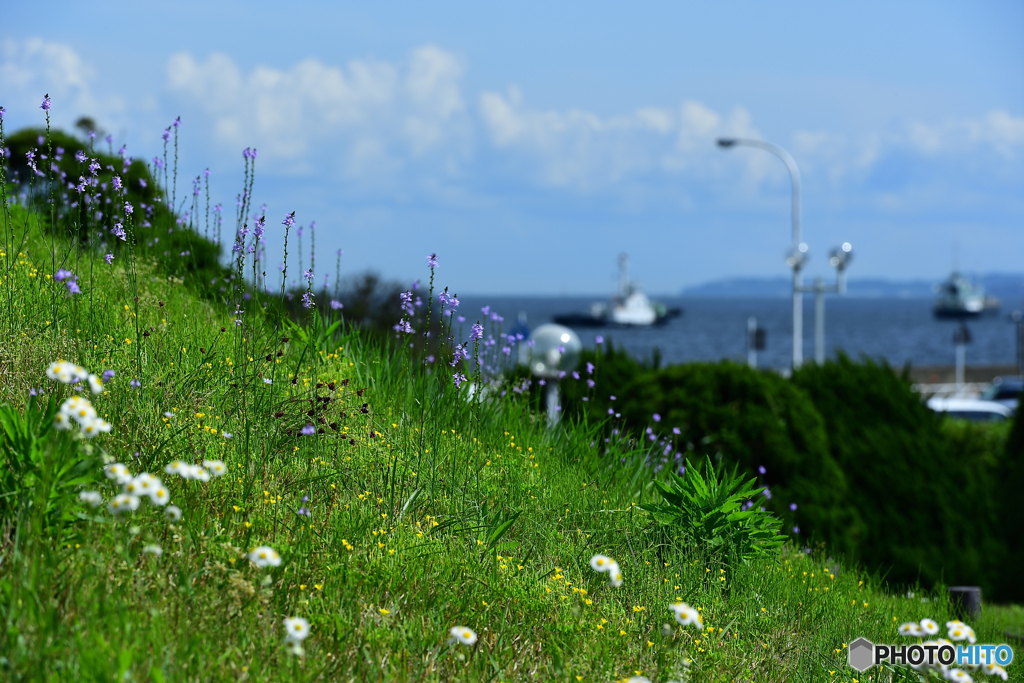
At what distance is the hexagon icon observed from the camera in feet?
15.0

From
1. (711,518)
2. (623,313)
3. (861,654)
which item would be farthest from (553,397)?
(623,313)

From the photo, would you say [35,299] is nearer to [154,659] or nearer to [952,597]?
[154,659]

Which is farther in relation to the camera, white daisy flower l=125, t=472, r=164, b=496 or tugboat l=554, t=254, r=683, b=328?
tugboat l=554, t=254, r=683, b=328

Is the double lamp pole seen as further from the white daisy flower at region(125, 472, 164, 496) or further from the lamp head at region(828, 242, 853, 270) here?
the white daisy flower at region(125, 472, 164, 496)

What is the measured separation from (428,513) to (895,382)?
302 inches

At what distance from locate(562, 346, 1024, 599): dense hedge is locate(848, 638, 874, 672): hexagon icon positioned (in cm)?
363

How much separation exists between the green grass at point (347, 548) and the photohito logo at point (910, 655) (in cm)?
10

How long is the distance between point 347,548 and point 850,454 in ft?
24.6

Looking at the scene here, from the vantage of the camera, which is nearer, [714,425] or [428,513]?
[428,513]

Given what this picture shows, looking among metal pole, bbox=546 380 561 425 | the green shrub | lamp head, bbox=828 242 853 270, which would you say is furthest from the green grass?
lamp head, bbox=828 242 853 270

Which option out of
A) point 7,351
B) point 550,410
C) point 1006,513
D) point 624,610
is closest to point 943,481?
point 1006,513

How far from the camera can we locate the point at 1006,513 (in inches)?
401

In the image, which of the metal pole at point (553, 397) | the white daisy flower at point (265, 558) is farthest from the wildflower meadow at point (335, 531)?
the metal pole at point (553, 397)

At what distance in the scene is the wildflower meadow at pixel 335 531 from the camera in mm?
3303
